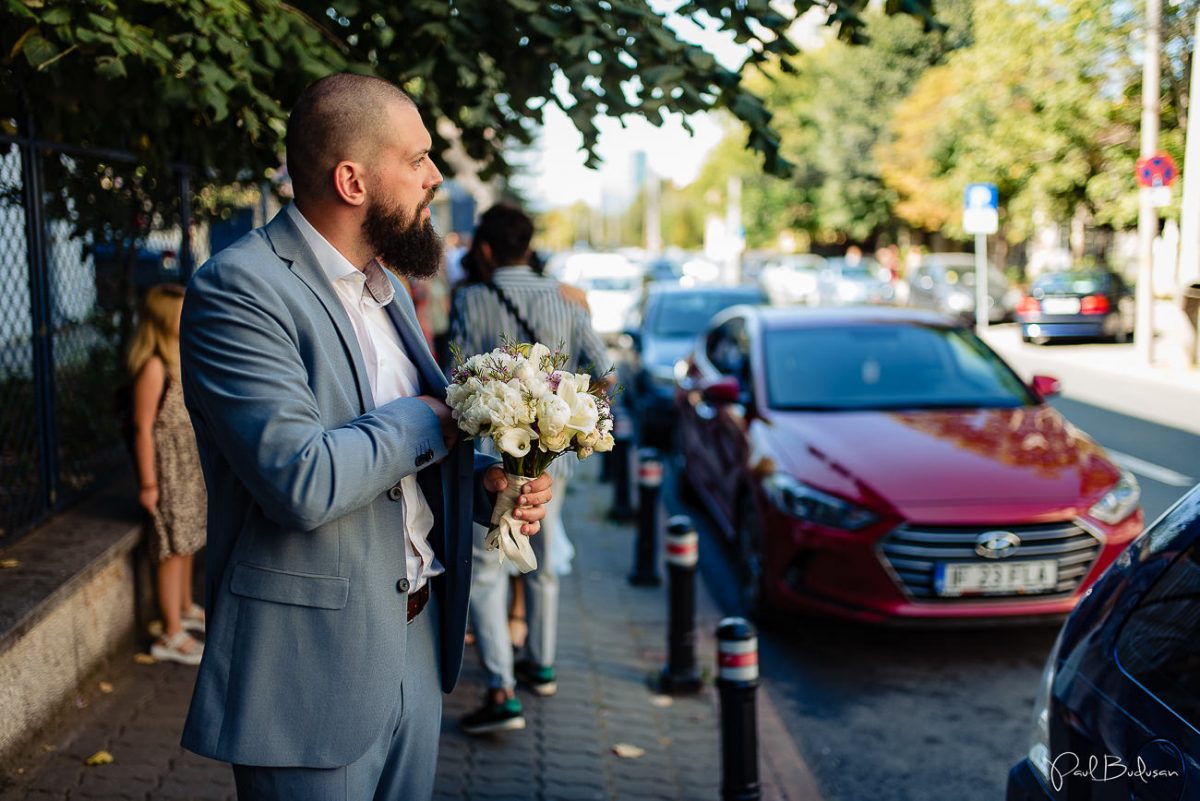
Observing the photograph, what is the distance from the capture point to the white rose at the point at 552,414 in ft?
7.23

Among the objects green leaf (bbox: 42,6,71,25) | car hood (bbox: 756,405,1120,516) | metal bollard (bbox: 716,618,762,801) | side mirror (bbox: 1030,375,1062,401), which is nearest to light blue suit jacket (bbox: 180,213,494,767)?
metal bollard (bbox: 716,618,762,801)

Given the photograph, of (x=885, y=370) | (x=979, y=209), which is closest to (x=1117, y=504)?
(x=885, y=370)

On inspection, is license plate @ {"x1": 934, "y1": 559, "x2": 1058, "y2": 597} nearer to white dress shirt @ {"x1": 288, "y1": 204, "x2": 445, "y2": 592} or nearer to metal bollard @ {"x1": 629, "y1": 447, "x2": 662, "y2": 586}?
metal bollard @ {"x1": 629, "y1": 447, "x2": 662, "y2": 586}

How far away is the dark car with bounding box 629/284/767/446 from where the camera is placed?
11.9 meters

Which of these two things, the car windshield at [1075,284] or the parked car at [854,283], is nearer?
the car windshield at [1075,284]

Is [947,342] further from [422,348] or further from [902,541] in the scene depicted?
[422,348]

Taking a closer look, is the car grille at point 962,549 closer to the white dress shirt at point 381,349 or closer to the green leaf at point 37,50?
the white dress shirt at point 381,349

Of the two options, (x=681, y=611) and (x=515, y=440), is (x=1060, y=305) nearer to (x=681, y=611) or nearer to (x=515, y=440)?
(x=681, y=611)

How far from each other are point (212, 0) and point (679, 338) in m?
9.18

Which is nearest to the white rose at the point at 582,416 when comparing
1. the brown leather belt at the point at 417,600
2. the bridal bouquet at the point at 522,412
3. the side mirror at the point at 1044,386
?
the bridal bouquet at the point at 522,412

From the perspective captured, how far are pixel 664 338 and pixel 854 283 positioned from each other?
2391cm

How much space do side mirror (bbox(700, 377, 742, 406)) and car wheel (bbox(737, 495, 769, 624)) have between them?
63 cm

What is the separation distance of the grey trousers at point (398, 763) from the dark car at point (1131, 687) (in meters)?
1.32

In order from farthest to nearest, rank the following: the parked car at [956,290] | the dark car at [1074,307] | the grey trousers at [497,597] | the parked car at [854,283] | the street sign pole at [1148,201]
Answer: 1. the parked car at [854,283]
2. the parked car at [956,290]
3. the dark car at [1074,307]
4. the street sign pole at [1148,201]
5. the grey trousers at [497,597]
